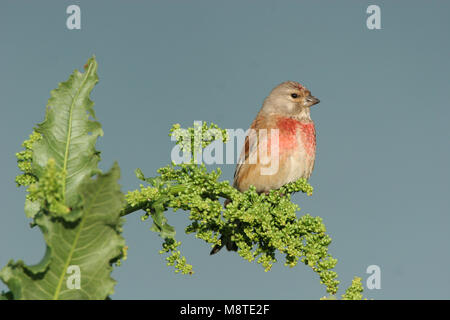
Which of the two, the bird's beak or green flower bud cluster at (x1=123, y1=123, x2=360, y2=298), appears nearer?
green flower bud cluster at (x1=123, y1=123, x2=360, y2=298)

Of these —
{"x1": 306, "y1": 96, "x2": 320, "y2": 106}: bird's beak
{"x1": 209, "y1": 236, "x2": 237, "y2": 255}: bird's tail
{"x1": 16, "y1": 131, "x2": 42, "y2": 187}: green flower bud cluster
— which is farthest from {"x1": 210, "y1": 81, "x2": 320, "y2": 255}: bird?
{"x1": 16, "y1": 131, "x2": 42, "y2": 187}: green flower bud cluster

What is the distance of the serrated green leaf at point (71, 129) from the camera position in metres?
3.05

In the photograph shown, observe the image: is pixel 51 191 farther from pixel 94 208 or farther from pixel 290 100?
pixel 290 100

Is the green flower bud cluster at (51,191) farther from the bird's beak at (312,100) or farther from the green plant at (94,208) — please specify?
the bird's beak at (312,100)

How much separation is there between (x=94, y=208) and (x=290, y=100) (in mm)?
6960

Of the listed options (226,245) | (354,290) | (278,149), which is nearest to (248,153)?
(278,149)

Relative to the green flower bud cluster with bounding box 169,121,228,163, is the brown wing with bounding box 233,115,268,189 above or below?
above

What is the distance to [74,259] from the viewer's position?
270 cm

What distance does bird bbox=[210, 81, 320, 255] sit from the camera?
8.25 metres

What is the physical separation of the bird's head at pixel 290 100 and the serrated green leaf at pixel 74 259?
21.7ft

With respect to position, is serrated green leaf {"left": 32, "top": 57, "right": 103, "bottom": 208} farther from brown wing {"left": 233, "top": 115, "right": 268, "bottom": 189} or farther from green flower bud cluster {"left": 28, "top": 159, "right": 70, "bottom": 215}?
brown wing {"left": 233, "top": 115, "right": 268, "bottom": 189}

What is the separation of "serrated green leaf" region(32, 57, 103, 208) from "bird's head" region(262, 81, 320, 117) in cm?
609
